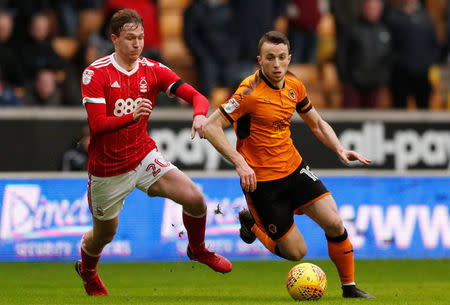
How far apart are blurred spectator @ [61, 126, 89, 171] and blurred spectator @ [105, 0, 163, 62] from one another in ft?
5.43

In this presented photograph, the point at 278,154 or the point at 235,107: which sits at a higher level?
the point at 235,107

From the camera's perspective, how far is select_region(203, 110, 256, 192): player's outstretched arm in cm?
844

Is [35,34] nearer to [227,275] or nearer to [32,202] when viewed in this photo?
[32,202]

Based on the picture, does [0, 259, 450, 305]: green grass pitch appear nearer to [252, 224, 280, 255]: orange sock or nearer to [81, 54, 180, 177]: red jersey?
[252, 224, 280, 255]: orange sock

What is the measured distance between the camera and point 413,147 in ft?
52.9

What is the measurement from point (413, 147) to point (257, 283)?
5838mm

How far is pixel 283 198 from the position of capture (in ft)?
30.3

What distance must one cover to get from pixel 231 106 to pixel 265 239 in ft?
4.76

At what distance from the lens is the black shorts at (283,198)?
29.7ft

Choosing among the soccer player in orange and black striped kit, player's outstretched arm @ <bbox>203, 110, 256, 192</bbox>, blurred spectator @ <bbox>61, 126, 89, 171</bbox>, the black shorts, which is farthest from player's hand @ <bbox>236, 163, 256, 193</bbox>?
blurred spectator @ <bbox>61, 126, 89, 171</bbox>

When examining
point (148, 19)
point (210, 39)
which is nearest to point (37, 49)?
point (148, 19)

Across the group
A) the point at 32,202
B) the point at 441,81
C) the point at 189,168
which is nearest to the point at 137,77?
the point at 32,202

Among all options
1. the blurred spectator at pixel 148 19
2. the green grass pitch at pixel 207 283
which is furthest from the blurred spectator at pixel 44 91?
the green grass pitch at pixel 207 283

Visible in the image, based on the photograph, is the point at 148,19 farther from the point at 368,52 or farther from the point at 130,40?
the point at 130,40
